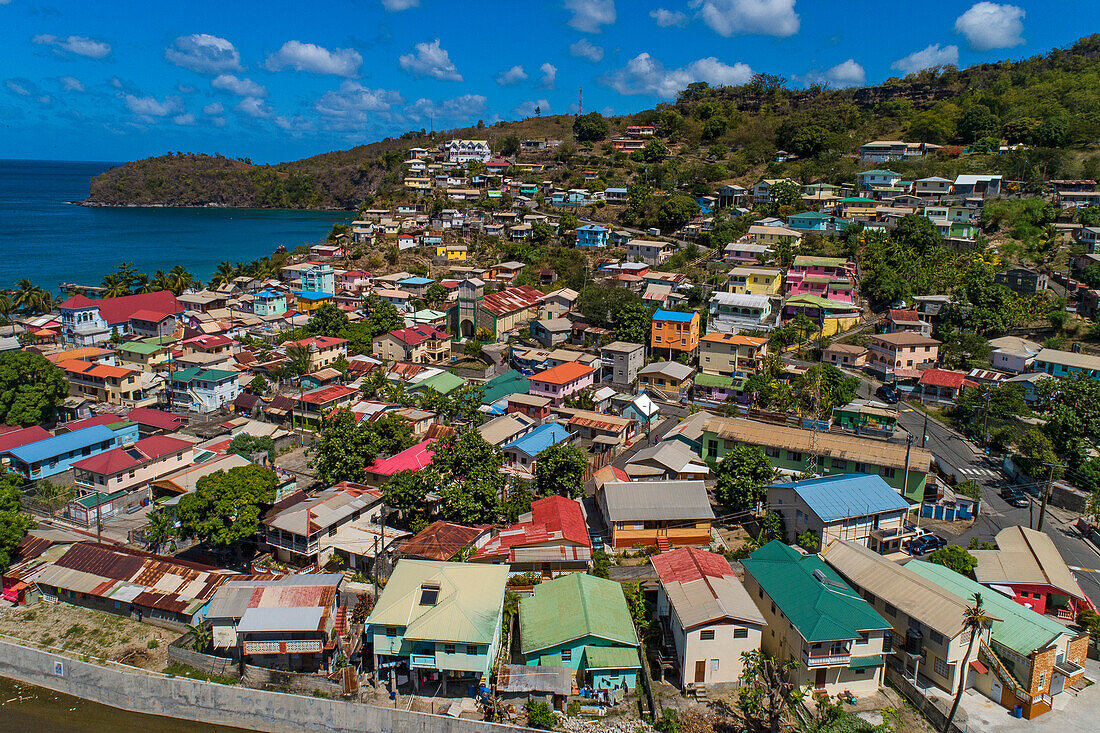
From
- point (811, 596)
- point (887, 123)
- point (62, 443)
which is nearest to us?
point (811, 596)

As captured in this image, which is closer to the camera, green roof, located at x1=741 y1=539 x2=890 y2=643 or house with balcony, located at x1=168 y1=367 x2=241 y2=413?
green roof, located at x1=741 y1=539 x2=890 y2=643

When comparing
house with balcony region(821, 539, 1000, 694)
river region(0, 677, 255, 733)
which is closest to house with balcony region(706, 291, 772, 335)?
house with balcony region(821, 539, 1000, 694)

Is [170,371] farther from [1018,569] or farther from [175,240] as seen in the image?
[175,240]

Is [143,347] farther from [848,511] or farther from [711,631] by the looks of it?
[848,511]

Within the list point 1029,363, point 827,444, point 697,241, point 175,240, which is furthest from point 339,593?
point 175,240

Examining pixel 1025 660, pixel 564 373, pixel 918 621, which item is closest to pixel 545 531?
pixel 918 621

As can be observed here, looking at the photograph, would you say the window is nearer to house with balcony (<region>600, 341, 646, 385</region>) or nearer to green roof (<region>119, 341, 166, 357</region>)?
house with balcony (<region>600, 341, 646, 385</region>)

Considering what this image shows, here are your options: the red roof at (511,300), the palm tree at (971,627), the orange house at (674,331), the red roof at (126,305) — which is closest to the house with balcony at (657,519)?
the palm tree at (971,627)
